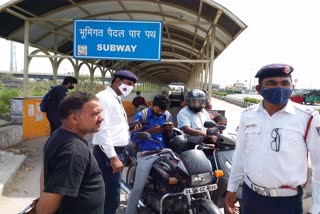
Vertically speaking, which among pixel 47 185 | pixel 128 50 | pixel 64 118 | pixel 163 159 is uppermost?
pixel 128 50

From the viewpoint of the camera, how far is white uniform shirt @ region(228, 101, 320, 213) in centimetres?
210

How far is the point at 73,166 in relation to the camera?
173 cm

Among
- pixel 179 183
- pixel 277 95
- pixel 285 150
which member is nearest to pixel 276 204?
pixel 285 150

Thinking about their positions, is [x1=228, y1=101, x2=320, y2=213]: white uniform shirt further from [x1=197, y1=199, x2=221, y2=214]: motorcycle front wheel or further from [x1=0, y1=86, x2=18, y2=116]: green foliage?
[x1=0, y1=86, x2=18, y2=116]: green foliage

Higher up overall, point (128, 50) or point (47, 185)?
point (128, 50)

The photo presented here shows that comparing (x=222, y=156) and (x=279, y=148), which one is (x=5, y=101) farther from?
(x=279, y=148)

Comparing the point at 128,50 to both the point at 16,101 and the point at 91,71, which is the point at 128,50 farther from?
the point at 91,71

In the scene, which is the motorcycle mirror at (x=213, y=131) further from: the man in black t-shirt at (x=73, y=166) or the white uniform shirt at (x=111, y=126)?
the man in black t-shirt at (x=73, y=166)

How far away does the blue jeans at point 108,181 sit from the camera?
3.31 metres

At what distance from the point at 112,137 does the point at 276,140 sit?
5.83 feet

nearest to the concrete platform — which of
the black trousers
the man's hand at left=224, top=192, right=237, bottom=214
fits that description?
the man's hand at left=224, top=192, right=237, bottom=214

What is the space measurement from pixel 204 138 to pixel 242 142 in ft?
4.57

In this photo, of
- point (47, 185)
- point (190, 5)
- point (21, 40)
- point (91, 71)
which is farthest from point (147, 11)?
point (47, 185)

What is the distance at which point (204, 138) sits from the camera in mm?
3867
